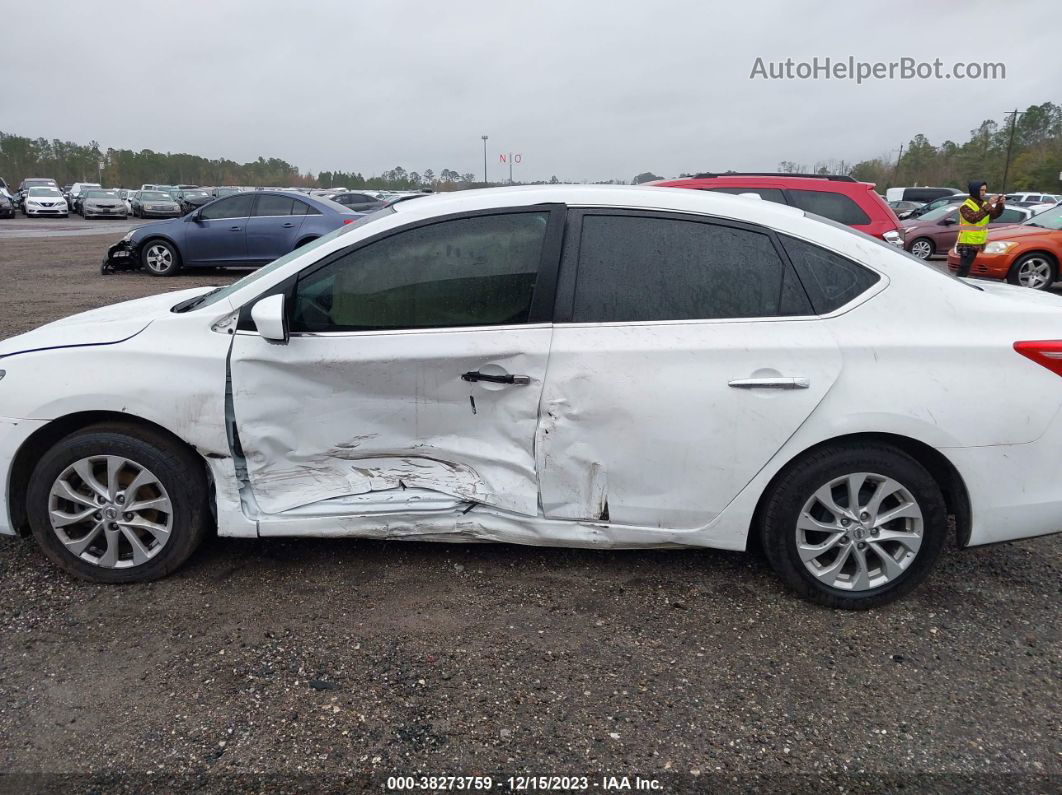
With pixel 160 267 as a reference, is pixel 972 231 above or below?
above

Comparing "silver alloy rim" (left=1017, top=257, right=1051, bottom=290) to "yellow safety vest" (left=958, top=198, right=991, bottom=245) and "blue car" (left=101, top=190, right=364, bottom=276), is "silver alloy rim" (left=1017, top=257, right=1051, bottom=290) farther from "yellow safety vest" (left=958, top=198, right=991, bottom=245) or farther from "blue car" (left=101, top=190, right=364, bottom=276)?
"blue car" (left=101, top=190, right=364, bottom=276)

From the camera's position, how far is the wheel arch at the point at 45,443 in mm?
3199

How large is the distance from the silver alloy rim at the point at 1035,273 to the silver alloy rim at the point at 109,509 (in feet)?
45.1

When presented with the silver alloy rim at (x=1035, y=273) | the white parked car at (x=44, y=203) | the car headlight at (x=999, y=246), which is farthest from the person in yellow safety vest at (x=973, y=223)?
the white parked car at (x=44, y=203)

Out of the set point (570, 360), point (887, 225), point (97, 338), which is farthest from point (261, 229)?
point (570, 360)

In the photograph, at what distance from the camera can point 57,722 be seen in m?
2.48

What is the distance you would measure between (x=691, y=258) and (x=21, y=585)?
3.21 meters

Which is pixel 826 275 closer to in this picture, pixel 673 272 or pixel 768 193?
pixel 673 272

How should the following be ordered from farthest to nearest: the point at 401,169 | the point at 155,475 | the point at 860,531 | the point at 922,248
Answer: the point at 401,169, the point at 922,248, the point at 155,475, the point at 860,531

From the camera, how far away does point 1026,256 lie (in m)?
12.6

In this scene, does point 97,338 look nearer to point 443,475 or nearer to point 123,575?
point 123,575

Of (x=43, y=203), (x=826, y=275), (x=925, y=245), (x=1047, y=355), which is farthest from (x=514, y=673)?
(x=43, y=203)

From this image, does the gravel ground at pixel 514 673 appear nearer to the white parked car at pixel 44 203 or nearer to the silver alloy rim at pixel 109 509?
the silver alloy rim at pixel 109 509

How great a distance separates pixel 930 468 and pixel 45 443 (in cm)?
374
